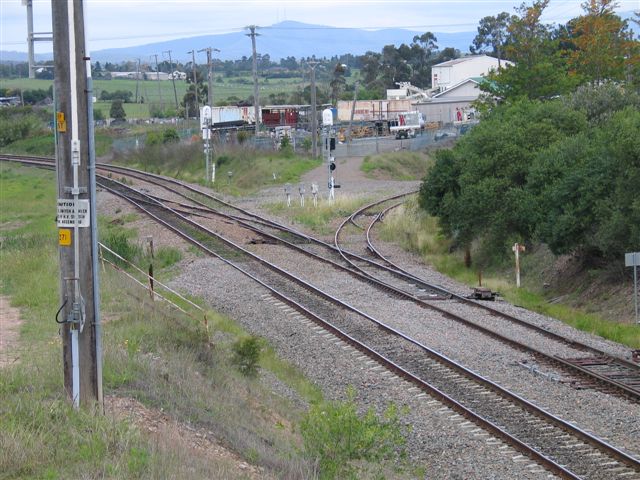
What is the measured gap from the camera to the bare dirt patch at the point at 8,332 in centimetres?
1335

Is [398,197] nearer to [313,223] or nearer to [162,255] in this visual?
[313,223]

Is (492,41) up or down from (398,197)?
up

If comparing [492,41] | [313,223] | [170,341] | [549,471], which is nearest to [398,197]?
[313,223]

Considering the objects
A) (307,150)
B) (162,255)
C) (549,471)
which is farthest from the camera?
(307,150)

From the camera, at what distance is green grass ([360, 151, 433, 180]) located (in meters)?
57.8

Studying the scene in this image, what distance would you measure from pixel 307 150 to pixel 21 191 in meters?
22.9

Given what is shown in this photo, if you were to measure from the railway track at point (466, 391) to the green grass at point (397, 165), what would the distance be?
33.2 metres

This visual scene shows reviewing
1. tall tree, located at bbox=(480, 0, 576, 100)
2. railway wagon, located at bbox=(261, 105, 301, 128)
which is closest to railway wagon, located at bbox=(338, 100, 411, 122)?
railway wagon, located at bbox=(261, 105, 301, 128)

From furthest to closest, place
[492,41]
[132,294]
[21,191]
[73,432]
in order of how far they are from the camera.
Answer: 1. [492,41]
2. [21,191]
3. [132,294]
4. [73,432]

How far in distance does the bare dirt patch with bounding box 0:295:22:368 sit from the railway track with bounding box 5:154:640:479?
5.67 metres

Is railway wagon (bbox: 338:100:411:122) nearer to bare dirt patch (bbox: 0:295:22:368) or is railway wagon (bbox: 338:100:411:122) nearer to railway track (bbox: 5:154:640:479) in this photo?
railway track (bbox: 5:154:640:479)

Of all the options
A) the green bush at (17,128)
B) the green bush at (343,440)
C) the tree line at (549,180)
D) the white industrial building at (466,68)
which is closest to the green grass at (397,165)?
the tree line at (549,180)

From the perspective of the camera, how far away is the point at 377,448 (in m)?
10.2

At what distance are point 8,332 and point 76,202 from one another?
721 cm
